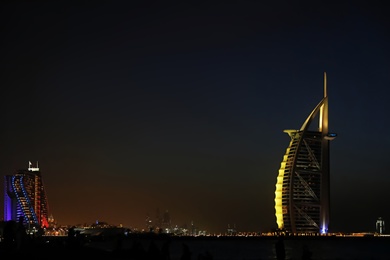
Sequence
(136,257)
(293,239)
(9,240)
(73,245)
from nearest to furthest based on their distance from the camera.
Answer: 1. (9,240)
2. (136,257)
3. (73,245)
4. (293,239)

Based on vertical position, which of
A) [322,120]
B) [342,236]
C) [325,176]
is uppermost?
[322,120]

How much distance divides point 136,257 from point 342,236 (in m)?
149

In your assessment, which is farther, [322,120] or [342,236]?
[342,236]

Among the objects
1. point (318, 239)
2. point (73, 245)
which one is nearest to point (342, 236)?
point (318, 239)

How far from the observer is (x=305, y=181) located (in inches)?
5753

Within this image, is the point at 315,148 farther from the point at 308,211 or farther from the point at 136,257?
the point at 136,257

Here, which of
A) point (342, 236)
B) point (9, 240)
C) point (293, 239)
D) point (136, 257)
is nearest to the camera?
point (9, 240)

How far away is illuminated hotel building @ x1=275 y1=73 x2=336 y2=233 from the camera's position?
14475cm

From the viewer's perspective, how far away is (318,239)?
152000 mm

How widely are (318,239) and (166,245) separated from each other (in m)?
124

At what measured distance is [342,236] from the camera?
179 meters

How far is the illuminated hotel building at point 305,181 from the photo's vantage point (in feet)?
475

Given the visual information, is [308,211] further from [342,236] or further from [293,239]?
[342,236]

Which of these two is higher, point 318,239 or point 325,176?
point 325,176
